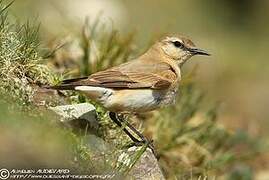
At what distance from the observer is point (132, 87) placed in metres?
8.53

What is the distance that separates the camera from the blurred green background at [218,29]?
55.0 feet

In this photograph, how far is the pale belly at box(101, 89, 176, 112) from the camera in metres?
8.34

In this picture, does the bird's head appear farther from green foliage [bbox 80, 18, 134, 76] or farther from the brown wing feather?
green foliage [bbox 80, 18, 134, 76]

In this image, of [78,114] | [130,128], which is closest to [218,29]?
[130,128]

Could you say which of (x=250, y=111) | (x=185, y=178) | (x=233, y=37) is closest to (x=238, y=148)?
(x=185, y=178)

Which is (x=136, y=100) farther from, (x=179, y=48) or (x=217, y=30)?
(x=217, y=30)

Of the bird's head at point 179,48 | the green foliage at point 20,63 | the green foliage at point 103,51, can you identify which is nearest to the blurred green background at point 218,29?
the green foliage at point 103,51

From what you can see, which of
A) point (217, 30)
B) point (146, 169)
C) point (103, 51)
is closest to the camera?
point (146, 169)

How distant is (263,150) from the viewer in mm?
11305

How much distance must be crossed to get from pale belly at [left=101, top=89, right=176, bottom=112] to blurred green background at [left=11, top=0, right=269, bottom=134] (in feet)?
19.0

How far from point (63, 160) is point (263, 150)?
4.98 m

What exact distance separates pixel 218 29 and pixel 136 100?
45.7ft

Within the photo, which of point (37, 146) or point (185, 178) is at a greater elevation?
point (37, 146)

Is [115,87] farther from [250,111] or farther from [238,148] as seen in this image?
[250,111]
